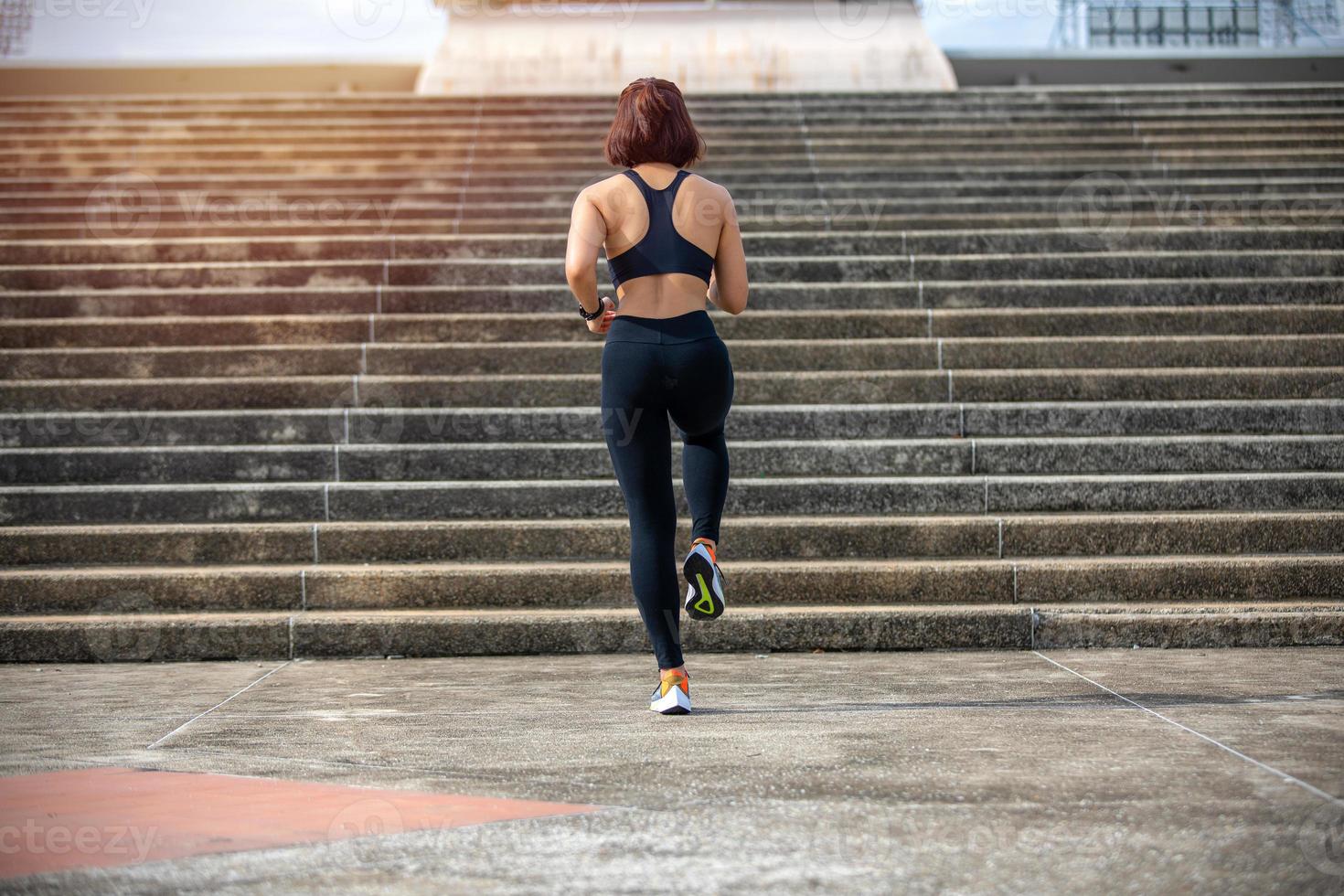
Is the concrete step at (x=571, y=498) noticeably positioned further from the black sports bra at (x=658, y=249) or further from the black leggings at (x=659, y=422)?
the black sports bra at (x=658, y=249)

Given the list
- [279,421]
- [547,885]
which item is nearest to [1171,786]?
[547,885]

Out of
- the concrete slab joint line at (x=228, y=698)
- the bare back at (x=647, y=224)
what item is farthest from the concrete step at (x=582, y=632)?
the bare back at (x=647, y=224)

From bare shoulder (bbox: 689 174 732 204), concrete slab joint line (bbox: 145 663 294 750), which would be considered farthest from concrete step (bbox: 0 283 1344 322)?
bare shoulder (bbox: 689 174 732 204)

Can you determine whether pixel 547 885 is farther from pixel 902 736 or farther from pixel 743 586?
pixel 743 586

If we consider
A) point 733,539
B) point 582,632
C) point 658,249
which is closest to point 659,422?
point 658,249

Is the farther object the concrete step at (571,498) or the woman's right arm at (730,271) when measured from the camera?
the concrete step at (571,498)

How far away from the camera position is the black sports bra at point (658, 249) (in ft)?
12.7

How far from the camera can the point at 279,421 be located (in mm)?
6793

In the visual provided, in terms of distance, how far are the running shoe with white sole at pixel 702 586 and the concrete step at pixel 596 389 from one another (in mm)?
3315

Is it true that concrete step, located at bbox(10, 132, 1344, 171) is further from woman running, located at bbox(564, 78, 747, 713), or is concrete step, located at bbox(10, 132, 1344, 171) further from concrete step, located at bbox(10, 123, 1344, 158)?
woman running, located at bbox(564, 78, 747, 713)

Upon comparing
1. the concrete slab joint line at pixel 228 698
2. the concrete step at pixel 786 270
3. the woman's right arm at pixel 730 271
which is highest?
the concrete step at pixel 786 270

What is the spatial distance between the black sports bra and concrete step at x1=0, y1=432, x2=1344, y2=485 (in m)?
2.49

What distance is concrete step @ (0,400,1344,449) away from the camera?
662 centimetres

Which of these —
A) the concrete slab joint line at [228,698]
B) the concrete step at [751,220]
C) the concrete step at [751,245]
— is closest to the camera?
the concrete slab joint line at [228,698]
